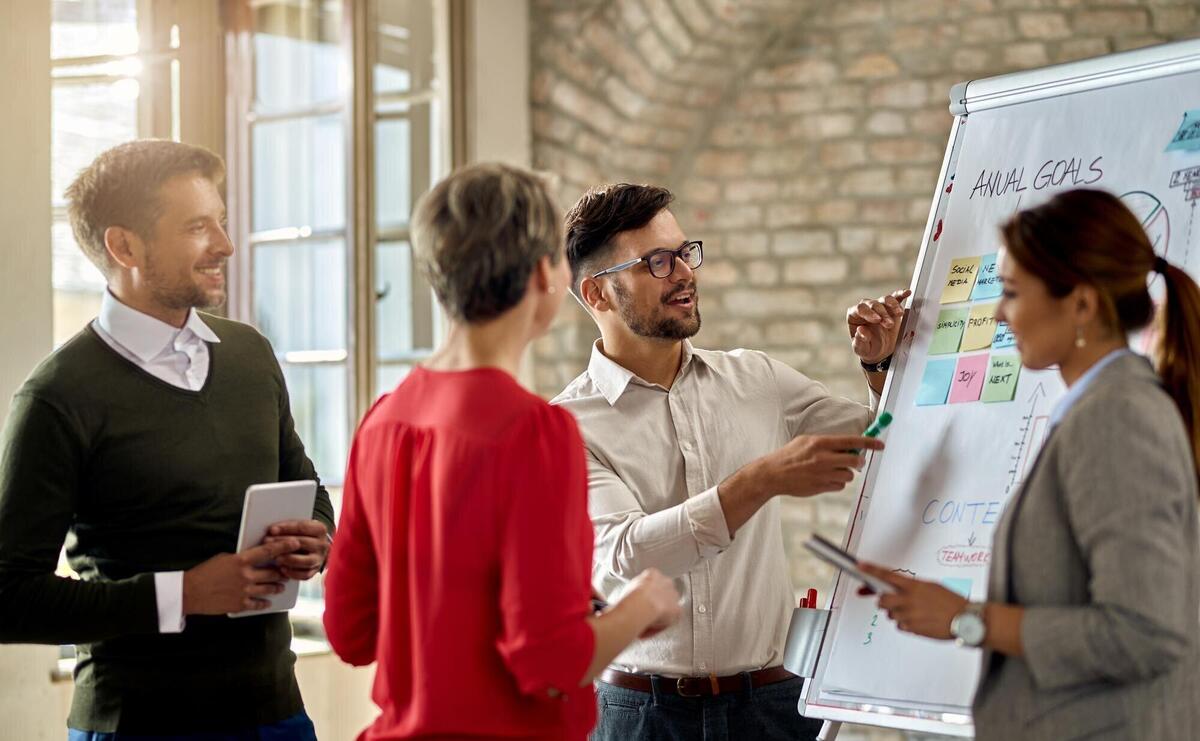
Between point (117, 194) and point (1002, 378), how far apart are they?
138 centimetres

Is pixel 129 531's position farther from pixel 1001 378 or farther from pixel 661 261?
pixel 1001 378

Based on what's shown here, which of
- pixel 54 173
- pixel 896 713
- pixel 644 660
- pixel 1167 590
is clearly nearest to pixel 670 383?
pixel 644 660

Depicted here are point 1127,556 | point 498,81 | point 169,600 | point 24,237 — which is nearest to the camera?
point 1127,556

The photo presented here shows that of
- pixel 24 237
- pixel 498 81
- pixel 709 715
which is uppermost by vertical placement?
pixel 498 81

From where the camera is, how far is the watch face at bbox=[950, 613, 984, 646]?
4.44 feet

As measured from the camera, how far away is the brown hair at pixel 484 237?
1356 mm

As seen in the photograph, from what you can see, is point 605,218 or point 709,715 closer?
point 709,715

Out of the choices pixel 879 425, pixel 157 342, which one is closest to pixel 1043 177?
pixel 879 425

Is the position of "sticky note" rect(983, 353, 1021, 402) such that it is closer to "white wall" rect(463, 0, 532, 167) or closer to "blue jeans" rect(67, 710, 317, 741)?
"blue jeans" rect(67, 710, 317, 741)

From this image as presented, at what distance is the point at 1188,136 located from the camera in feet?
5.87

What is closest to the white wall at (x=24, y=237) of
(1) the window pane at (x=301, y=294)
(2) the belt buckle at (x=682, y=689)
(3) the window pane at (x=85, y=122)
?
(3) the window pane at (x=85, y=122)

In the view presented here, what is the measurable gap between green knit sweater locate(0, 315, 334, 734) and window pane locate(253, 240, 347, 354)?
1583mm

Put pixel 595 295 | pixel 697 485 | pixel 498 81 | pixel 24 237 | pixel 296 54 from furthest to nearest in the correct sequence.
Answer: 1. pixel 498 81
2. pixel 296 54
3. pixel 24 237
4. pixel 595 295
5. pixel 697 485

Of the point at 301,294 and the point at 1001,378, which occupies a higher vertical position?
the point at 301,294
